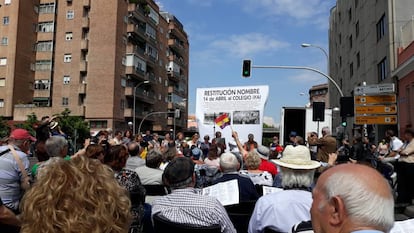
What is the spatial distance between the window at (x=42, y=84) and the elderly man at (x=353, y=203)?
57422 millimetres

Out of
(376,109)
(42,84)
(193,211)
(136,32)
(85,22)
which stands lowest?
(193,211)

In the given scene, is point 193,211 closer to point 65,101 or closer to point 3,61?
point 65,101

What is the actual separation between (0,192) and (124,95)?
51.1 meters

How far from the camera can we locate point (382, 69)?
25.5m

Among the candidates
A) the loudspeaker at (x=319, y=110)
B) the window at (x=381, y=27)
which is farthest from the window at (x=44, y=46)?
the loudspeaker at (x=319, y=110)

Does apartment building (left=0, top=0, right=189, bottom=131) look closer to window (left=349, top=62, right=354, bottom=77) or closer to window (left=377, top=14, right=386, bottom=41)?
window (left=349, top=62, right=354, bottom=77)

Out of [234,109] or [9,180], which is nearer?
[9,180]

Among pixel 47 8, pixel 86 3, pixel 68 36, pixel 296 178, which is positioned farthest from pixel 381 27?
pixel 47 8

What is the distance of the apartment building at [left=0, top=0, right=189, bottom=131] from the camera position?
51.0m

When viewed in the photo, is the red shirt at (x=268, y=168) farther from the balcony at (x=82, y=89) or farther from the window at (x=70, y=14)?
the window at (x=70, y=14)

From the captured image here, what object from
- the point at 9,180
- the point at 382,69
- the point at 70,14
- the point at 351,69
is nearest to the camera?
the point at 9,180

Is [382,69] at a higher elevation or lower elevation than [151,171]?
higher

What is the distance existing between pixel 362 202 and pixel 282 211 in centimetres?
171

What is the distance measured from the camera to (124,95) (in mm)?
54188
